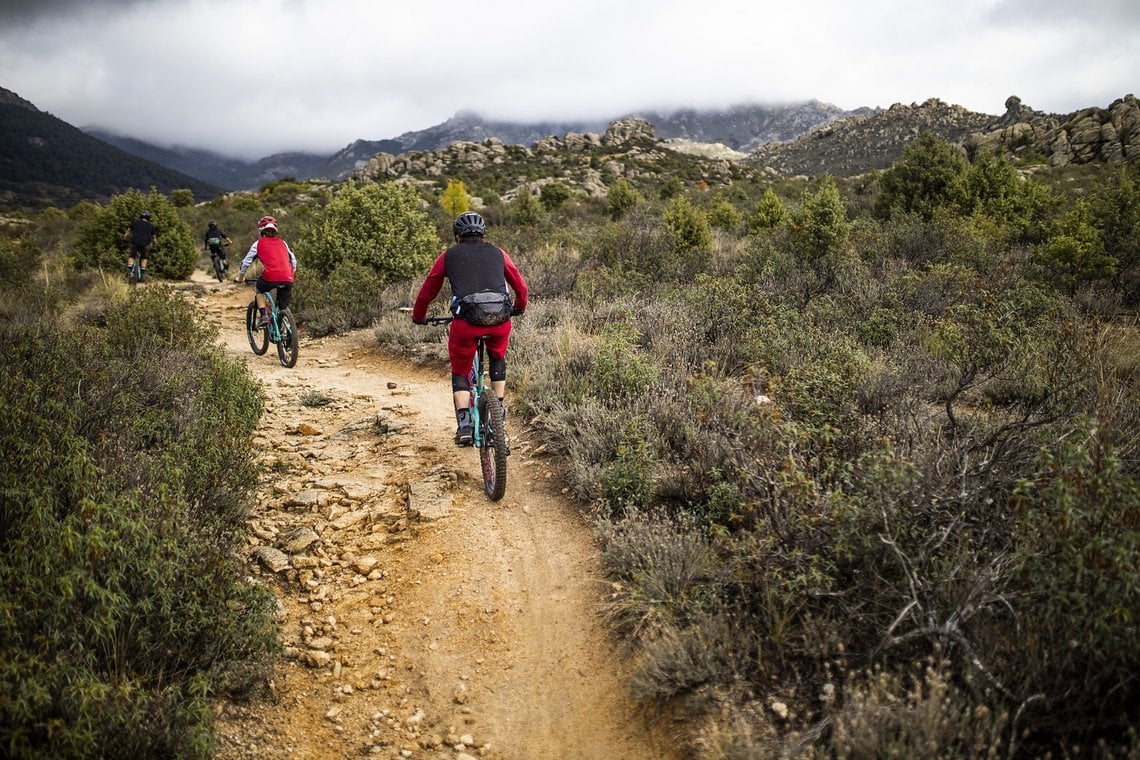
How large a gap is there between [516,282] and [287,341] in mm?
5765

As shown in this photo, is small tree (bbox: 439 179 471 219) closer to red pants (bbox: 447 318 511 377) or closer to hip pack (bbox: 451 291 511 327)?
red pants (bbox: 447 318 511 377)

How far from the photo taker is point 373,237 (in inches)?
511

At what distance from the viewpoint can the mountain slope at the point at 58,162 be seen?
103 m

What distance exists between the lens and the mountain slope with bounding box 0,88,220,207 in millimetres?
103188

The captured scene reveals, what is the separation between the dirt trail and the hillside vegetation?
1.08 feet

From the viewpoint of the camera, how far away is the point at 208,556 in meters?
3.16

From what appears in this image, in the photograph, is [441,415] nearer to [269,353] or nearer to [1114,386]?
[269,353]

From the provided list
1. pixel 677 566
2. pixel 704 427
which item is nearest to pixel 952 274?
pixel 704 427

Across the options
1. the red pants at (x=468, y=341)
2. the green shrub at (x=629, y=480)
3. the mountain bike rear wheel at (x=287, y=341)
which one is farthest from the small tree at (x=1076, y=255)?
the mountain bike rear wheel at (x=287, y=341)

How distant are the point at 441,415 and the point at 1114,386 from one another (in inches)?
251

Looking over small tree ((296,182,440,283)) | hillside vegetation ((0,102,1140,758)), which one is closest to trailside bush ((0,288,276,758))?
hillside vegetation ((0,102,1140,758))

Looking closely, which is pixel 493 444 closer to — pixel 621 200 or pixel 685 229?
pixel 685 229

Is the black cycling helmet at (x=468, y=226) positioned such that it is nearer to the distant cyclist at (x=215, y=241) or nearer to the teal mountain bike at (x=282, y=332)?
the teal mountain bike at (x=282, y=332)

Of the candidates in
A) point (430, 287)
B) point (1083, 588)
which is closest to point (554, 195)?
point (430, 287)
